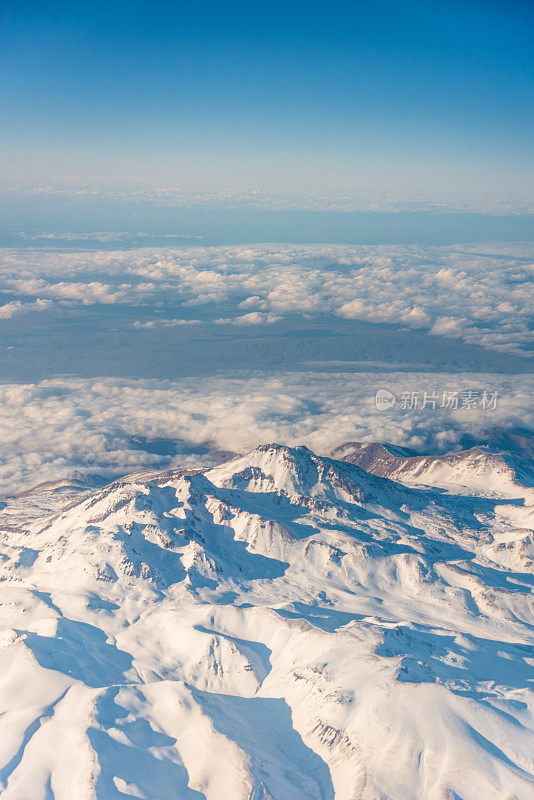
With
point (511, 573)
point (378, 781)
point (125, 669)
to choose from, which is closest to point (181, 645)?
point (125, 669)

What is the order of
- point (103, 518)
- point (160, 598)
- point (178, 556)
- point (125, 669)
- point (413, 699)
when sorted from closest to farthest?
point (413, 699), point (125, 669), point (160, 598), point (178, 556), point (103, 518)

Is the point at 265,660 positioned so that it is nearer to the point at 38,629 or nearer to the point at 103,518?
the point at 38,629

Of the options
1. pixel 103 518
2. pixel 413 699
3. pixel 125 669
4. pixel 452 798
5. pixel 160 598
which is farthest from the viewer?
pixel 103 518

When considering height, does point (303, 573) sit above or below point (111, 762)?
below

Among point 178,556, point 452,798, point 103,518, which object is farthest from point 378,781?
point 103,518

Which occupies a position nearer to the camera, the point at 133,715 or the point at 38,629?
the point at 133,715

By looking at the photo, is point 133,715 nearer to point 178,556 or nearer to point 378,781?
point 378,781
